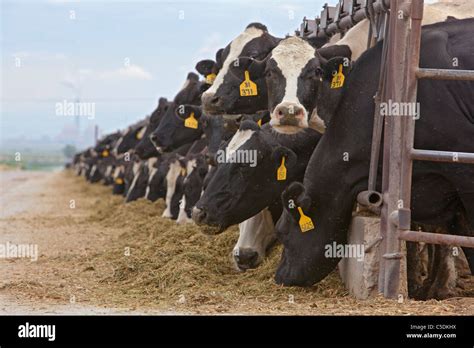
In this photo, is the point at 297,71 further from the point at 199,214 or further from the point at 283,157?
the point at 199,214

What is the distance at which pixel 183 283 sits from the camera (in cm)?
876

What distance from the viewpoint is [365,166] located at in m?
8.48

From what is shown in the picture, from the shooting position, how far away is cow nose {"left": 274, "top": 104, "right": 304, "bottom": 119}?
8086mm

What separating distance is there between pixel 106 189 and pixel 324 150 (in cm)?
2550

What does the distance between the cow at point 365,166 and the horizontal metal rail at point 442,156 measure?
58 cm

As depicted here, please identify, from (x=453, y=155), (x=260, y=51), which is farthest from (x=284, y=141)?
(x=453, y=155)

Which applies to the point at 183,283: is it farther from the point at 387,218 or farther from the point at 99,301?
the point at 387,218

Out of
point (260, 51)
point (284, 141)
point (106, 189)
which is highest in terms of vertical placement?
point (260, 51)

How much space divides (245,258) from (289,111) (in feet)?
7.82

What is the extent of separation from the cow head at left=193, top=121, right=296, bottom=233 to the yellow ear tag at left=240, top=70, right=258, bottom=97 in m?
1.07

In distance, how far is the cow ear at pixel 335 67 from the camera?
28.5 feet

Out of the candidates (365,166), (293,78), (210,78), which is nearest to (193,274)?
(365,166)

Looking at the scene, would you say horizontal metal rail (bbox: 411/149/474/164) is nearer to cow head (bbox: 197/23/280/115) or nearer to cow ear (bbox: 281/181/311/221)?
cow ear (bbox: 281/181/311/221)

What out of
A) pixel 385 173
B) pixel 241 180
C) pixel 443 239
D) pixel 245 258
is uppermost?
pixel 385 173
